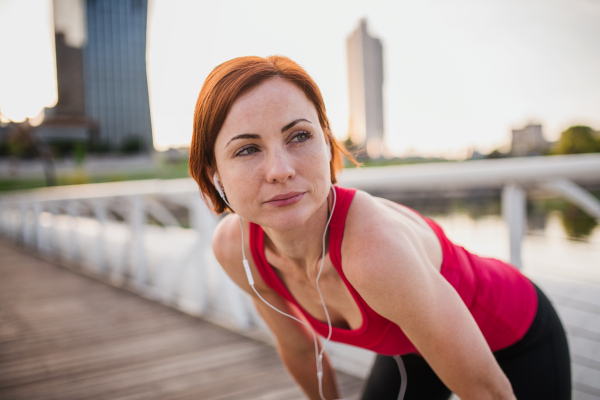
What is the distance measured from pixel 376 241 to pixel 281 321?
73 centimetres

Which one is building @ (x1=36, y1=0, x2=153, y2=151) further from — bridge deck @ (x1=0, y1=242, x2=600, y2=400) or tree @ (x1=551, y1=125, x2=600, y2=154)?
bridge deck @ (x1=0, y1=242, x2=600, y2=400)

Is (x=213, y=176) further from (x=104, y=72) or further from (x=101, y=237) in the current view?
(x=104, y=72)

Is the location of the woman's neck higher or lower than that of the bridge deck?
higher

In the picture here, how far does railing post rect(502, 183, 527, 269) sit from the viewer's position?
1.71 m

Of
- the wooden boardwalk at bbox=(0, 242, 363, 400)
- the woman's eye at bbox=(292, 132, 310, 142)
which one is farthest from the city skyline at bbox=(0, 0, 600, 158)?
the wooden boardwalk at bbox=(0, 242, 363, 400)

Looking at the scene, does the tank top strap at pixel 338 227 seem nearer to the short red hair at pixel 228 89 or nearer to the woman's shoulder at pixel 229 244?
the short red hair at pixel 228 89

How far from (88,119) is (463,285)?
77706 millimetres

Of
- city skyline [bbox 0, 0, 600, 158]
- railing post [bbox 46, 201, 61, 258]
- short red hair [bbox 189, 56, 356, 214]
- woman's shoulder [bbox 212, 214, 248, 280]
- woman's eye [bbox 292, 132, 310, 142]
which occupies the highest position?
city skyline [bbox 0, 0, 600, 158]

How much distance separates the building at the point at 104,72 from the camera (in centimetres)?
6906

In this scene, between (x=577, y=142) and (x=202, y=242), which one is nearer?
(x=202, y=242)

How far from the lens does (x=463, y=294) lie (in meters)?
1.11

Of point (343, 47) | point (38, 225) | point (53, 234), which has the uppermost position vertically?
point (343, 47)

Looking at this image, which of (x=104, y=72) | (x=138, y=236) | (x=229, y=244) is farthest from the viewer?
(x=104, y=72)

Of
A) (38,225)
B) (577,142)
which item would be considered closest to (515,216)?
(38,225)
